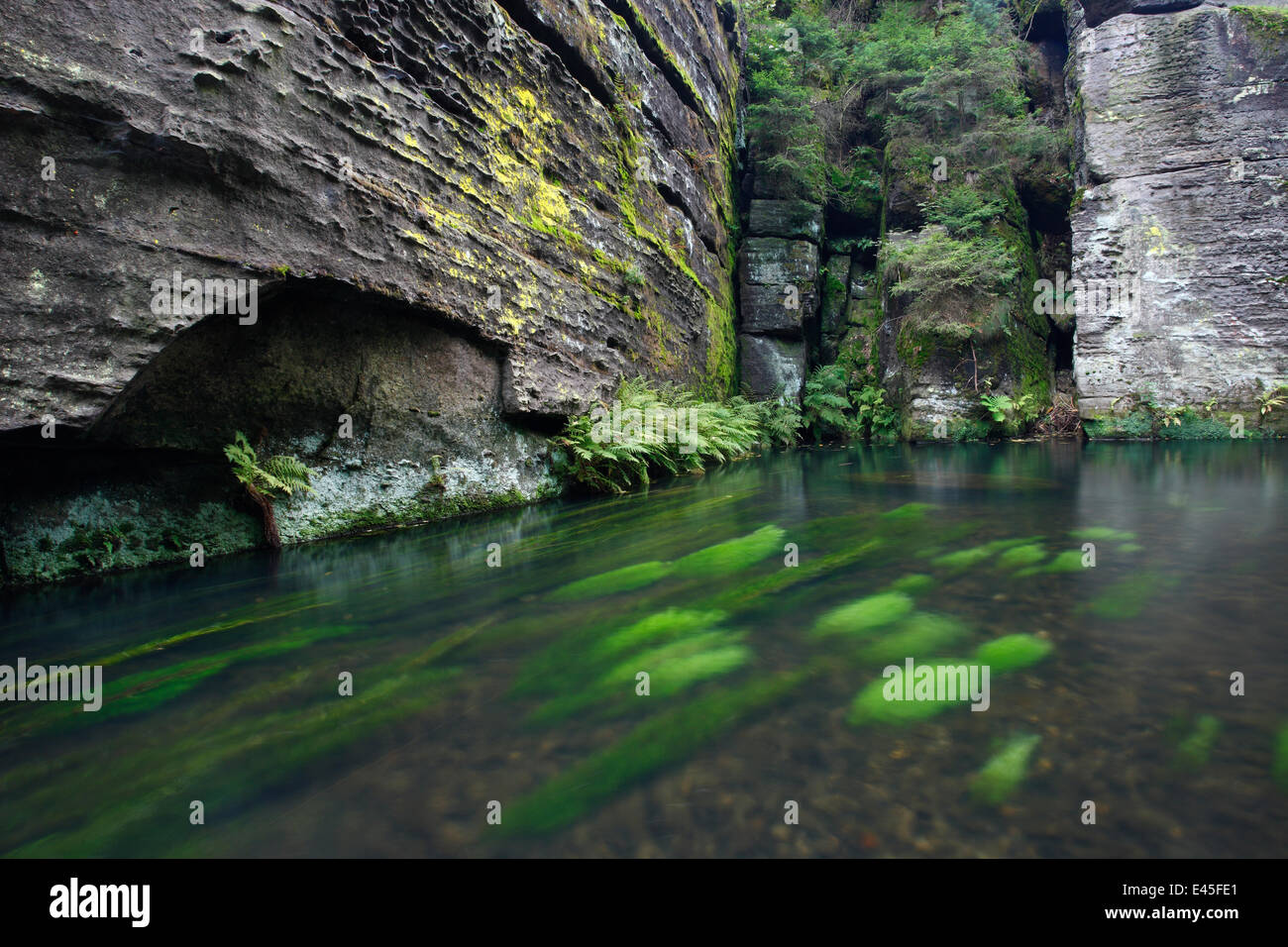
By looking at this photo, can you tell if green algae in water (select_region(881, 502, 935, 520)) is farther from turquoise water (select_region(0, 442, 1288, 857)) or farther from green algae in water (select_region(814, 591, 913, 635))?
green algae in water (select_region(814, 591, 913, 635))

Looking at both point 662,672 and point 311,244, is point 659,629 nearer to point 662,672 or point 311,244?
point 662,672

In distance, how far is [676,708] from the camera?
1608 millimetres

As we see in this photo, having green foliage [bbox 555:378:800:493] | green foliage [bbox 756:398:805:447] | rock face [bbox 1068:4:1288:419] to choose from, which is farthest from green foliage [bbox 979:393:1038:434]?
green foliage [bbox 555:378:800:493]

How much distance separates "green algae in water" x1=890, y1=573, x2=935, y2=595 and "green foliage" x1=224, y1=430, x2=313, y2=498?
4105mm

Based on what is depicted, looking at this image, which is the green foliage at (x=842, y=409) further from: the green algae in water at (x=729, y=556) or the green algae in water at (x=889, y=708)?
the green algae in water at (x=889, y=708)

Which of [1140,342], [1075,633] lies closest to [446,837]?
[1075,633]

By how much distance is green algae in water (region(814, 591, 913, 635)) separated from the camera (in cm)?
212

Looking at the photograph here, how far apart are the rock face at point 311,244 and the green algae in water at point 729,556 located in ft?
9.70

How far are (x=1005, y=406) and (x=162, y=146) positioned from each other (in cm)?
1473

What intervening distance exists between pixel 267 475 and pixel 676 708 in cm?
373

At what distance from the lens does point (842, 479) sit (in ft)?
23.2

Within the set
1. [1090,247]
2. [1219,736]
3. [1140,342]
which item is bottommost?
[1219,736]
